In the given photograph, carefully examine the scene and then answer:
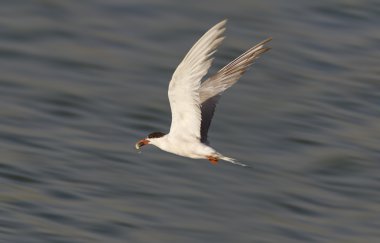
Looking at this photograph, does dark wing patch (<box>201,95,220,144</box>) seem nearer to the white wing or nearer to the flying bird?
the flying bird

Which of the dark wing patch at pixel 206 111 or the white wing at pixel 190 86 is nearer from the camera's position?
the white wing at pixel 190 86

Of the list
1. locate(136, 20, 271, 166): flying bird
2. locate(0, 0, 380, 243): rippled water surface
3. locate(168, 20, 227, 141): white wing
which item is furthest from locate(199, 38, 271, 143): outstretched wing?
locate(0, 0, 380, 243): rippled water surface

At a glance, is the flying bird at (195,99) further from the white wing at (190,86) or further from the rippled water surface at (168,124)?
the rippled water surface at (168,124)

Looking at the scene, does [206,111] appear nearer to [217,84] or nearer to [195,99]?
[217,84]

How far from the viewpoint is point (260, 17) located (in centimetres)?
2075

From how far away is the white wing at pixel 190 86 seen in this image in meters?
11.1

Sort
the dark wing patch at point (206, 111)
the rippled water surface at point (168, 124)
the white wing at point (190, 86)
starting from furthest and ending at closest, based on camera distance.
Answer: the rippled water surface at point (168, 124), the dark wing patch at point (206, 111), the white wing at point (190, 86)

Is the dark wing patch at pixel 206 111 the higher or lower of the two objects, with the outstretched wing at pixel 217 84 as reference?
lower

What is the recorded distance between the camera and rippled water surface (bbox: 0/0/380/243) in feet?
50.5

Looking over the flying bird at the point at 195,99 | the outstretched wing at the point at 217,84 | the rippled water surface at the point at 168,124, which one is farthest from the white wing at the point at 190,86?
the rippled water surface at the point at 168,124

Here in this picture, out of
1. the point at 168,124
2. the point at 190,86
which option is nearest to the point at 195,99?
the point at 190,86

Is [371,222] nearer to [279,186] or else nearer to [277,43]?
[279,186]

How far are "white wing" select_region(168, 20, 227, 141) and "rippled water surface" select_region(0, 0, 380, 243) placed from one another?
312 cm

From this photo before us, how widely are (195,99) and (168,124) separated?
5.60 meters
